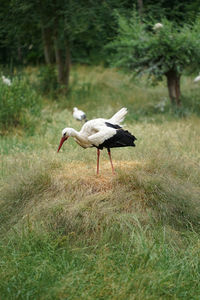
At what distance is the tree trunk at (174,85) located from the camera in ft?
31.6

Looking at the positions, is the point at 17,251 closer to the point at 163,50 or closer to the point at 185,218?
the point at 185,218

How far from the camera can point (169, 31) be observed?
895 cm

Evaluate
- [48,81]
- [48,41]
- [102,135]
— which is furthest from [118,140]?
[48,41]

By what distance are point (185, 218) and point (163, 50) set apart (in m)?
5.68

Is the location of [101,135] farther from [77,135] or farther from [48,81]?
[48,81]

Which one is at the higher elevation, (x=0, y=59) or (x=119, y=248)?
(x=0, y=59)

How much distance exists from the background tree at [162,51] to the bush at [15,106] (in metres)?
2.27

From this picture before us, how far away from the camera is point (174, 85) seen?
983cm

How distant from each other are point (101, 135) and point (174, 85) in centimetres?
583

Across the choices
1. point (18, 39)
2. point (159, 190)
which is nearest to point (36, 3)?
point (18, 39)

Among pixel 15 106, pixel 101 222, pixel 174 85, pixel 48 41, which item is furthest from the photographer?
pixel 48 41

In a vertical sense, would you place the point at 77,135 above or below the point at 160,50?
below

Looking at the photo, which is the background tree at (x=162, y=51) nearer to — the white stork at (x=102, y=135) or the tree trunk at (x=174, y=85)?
the tree trunk at (x=174, y=85)

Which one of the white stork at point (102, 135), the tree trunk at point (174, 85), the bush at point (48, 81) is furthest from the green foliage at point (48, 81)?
the white stork at point (102, 135)
